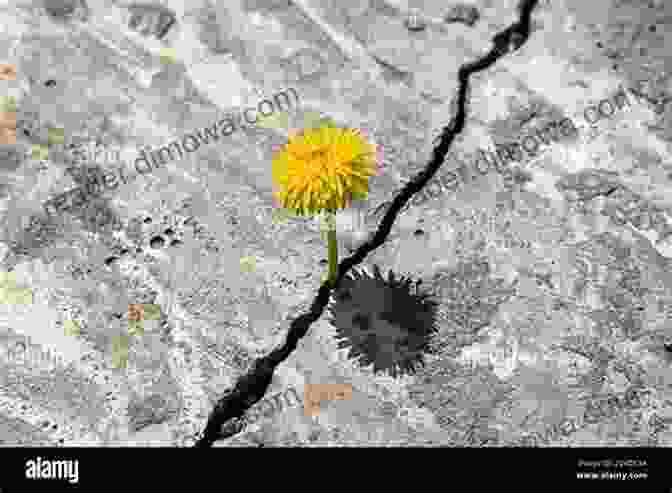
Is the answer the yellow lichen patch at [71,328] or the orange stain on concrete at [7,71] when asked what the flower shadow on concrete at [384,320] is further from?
the orange stain on concrete at [7,71]

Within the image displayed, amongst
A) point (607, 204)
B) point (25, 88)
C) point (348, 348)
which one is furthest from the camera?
point (25, 88)

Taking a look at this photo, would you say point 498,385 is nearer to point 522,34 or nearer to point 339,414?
point 339,414

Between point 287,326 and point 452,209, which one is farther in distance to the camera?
point 452,209

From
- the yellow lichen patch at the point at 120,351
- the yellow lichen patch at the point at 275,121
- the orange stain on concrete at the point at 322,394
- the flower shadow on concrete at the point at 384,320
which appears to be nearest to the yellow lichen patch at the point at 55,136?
the yellow lichen patch at the point at 275,121

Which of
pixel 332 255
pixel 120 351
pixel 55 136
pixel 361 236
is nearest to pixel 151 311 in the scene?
pixel 120 351

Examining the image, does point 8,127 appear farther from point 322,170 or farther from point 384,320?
point 384,320
